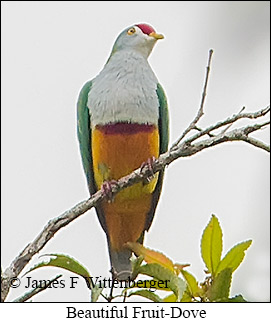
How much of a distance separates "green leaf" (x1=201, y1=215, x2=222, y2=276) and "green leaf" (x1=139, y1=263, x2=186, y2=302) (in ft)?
0.31

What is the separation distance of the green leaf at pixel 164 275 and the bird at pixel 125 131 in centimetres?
70

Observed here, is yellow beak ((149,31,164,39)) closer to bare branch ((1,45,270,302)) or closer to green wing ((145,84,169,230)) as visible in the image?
green wing ((145,84,169,230))

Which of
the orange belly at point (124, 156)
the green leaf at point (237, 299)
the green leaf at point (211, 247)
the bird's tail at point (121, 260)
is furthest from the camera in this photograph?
the orange belly at point (124, 156)

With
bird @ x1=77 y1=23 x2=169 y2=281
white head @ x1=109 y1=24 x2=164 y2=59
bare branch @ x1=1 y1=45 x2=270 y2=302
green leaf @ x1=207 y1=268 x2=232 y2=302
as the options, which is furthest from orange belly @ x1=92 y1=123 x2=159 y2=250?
green leaf @ x1=207 y1=268 x2=232 y2=302

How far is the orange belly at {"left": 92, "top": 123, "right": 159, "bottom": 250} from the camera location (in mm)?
1901

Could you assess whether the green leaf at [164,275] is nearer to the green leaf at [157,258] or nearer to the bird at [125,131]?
the green leaf at [157,258]

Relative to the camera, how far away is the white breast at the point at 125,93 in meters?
1.88

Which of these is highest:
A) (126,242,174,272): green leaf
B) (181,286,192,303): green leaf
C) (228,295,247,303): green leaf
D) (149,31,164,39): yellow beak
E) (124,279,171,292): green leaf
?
(149,31,164,39): yellow beak

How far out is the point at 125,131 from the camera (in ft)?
6.22

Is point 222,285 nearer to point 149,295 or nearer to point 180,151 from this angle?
point 149,295

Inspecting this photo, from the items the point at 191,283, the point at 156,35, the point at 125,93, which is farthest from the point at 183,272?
the point at 156,35

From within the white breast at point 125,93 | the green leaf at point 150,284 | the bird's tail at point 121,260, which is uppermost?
the white breast at point 125,93

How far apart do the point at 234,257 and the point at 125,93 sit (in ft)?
2.85

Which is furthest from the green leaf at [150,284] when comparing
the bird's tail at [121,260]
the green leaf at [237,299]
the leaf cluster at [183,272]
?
the bird's tail at [121,260]
